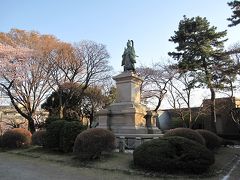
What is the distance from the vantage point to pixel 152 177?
Answer: 920 cm

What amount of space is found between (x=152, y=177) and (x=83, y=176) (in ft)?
7.68

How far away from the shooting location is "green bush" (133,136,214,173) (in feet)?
31.4

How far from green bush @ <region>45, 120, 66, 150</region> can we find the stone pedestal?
417 centimetres

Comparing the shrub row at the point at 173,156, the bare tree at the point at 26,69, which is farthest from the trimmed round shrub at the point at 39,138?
the bare tree at the point at 26,69

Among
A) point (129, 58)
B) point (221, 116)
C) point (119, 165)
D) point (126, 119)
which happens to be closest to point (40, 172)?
point (119, 165)

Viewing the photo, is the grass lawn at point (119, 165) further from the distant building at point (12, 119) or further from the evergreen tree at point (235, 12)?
the distant building at point (12, 119)

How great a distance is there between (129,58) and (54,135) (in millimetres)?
8074

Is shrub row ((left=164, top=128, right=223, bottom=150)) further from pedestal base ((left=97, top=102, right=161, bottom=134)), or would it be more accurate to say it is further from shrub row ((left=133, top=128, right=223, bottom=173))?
pedestal base ((left=97, top=102, right=161, bottom=134))

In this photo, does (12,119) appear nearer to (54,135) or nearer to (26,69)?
(26,69)

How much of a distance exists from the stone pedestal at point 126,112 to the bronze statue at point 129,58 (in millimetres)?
687

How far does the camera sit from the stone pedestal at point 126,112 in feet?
57.4

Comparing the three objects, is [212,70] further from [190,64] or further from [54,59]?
[54,59]

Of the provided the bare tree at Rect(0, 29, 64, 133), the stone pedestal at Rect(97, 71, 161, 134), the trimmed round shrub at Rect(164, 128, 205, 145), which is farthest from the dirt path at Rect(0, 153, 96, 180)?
the bare tree at Rect(0, 29, 64, 133)

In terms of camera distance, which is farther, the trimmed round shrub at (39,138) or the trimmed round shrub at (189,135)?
the trimmed round shrub at (39,138)
